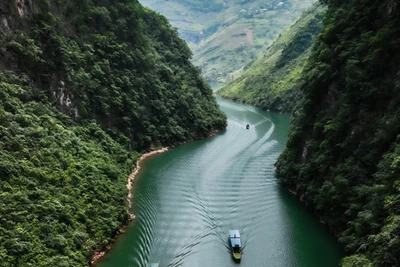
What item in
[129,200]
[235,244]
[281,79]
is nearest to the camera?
[235,244]

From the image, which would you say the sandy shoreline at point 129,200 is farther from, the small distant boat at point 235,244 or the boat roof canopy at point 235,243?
the boat roof canopy at point 235,243

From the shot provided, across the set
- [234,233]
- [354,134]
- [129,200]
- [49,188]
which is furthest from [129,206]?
[354,134]

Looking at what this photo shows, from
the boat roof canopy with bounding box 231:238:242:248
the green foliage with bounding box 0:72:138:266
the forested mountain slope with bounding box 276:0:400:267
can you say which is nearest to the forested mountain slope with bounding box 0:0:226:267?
the green foliage with bounding box 0:72:138:266

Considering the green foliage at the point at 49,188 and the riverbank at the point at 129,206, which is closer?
the green foliage at the point at 49,188

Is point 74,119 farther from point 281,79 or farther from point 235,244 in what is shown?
point 281,79

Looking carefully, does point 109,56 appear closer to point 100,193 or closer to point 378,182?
point 100,193

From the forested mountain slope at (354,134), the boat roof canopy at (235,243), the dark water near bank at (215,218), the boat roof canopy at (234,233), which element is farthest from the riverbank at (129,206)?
the forested mountain slope at (354,134)

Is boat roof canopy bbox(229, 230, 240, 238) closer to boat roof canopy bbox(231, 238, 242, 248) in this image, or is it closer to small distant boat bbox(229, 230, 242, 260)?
small distant boat bbox(229, 230, 242, 260)
